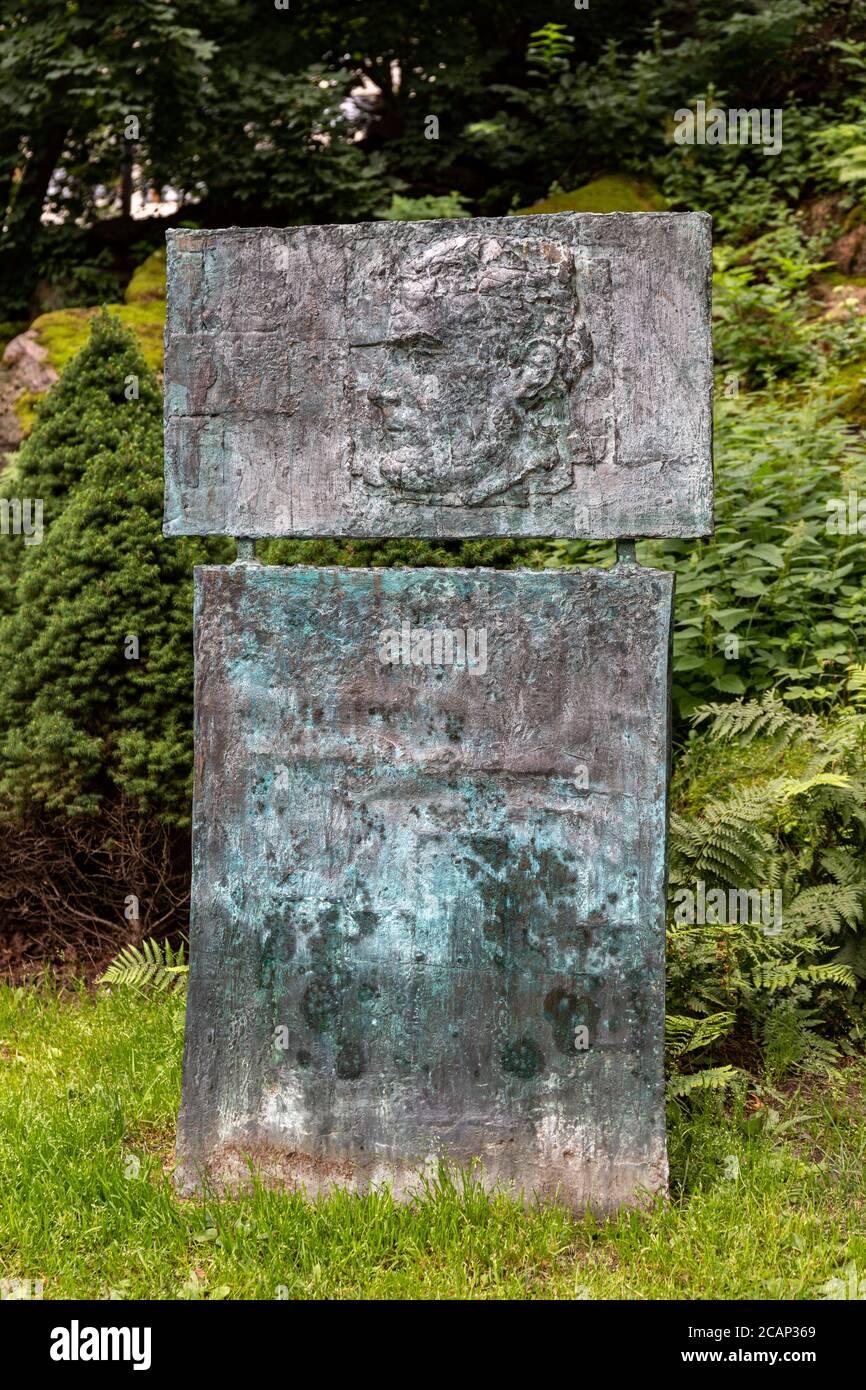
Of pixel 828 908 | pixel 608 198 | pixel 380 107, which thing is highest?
pixel 380 107

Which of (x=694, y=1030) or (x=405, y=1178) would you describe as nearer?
(x=405, y=1178)

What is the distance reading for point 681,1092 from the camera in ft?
10.9

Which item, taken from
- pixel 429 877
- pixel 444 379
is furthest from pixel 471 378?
pixel 429 877

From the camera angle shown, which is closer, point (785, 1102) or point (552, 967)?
point (552, 967)

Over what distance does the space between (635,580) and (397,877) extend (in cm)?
93

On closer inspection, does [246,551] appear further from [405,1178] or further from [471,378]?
[405,1178]

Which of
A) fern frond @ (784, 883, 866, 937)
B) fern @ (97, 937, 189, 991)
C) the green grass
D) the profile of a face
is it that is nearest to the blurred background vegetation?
fern frond @ (784, 883, 866, 937)

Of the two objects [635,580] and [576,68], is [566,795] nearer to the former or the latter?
[635,580]

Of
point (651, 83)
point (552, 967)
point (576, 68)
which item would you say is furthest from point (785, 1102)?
point (576, 68)

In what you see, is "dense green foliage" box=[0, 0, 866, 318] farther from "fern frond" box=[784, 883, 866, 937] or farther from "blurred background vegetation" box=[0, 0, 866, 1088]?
"fern frond" box=[784, 883, 866, 937]

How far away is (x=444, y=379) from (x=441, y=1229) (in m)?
2.02

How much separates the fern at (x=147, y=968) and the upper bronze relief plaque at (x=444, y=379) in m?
1.71

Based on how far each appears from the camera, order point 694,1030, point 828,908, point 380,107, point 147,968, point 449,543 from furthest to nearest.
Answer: point 380,107, point 449,543, point 147,968, point 828,908, point 694,1030

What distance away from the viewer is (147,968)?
13.9 ft
